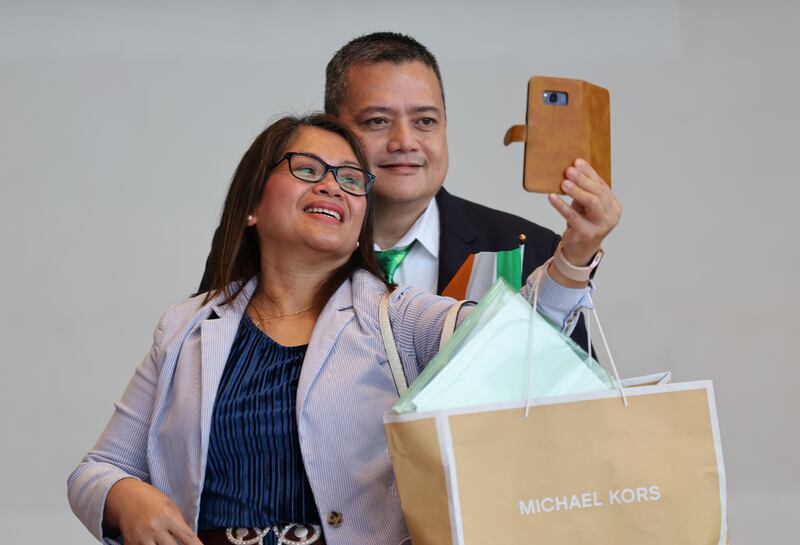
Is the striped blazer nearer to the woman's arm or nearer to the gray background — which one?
the woman's arm

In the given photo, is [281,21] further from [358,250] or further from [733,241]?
[358,250]

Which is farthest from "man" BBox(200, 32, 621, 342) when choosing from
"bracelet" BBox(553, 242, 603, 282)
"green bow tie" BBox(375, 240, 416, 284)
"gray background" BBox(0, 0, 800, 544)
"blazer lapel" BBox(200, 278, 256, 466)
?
"gray background" BBox(0, 0, 800, 544)

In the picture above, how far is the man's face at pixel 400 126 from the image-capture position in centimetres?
250

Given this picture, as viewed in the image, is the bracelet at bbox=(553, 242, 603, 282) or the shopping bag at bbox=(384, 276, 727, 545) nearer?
the shopping bag at bbox=(384, 276, 727, 545)

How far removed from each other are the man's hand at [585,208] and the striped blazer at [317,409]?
0.28 metres

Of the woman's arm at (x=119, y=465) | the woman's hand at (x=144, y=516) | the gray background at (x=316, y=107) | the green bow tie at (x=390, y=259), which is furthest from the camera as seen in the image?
the gray background at (x=316, y=107)

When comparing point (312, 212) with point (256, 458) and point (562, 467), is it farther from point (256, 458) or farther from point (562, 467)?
point (562, 467)

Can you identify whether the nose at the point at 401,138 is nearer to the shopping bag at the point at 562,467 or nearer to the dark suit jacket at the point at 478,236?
the dark suit jacket at the point at 478,236

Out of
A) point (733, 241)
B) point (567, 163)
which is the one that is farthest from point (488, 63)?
point (567, 163)

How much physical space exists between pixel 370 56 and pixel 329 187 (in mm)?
731

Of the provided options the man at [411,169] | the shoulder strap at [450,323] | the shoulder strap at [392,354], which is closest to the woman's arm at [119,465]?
the shoulder strap at [392,354]

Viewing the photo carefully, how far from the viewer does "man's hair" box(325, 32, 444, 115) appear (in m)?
2.60

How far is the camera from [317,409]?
69.1 inches

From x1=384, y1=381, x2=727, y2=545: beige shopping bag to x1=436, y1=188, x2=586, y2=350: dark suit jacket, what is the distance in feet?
3.24
